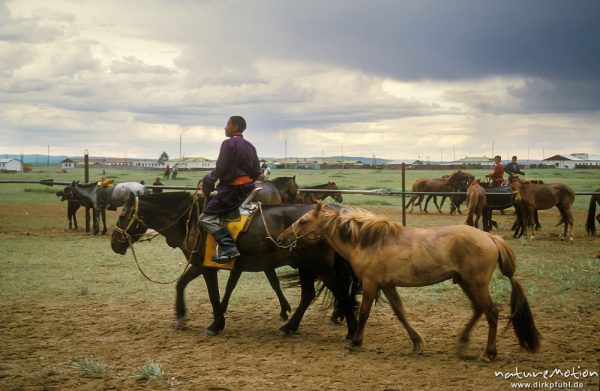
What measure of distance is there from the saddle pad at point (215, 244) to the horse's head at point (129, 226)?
1114mm

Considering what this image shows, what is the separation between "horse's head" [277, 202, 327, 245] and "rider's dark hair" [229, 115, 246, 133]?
154cm

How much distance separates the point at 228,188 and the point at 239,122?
2.86 ft

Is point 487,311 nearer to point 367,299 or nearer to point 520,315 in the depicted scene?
point 520,315

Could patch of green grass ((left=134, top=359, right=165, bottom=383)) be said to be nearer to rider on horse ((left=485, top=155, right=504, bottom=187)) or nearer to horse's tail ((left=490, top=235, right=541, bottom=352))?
horse's tail ((left=490, top=235, right=541, bottom=352))

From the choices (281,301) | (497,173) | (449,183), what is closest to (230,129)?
(281,301)

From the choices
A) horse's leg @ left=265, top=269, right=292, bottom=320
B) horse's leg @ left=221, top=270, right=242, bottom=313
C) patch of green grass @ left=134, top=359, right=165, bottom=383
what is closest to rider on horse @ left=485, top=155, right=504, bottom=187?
horse's leg @ left=265, top=269, right=292, bottom=320

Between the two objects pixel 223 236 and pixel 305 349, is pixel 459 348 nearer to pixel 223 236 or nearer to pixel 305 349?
pixel 305 349

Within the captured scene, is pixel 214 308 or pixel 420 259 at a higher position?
pixel 420 259

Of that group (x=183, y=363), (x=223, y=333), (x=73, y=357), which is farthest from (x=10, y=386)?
(x=223, y=333)

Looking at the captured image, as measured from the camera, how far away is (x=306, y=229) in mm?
6430

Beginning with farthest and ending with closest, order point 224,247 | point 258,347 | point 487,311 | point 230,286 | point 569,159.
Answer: point 569,159 < point 230,286 < point 224,247 < point 258,347 < point 487,311

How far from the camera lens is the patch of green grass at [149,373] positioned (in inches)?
208

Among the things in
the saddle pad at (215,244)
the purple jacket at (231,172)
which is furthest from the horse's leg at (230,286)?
the purple jacket at (231,172)

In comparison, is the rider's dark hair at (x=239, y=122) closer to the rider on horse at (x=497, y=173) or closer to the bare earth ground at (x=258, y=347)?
the bare earth ground at (x=258, y=347)
